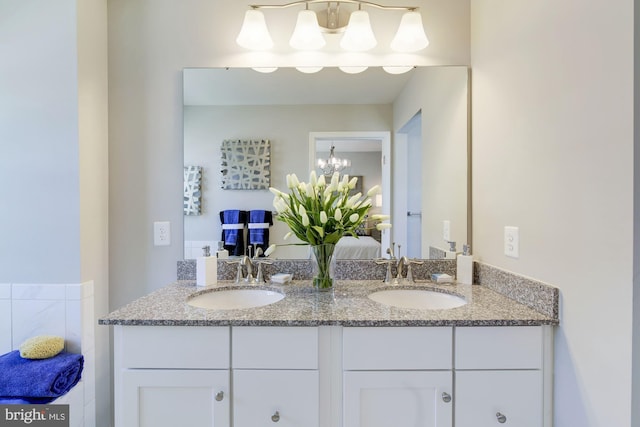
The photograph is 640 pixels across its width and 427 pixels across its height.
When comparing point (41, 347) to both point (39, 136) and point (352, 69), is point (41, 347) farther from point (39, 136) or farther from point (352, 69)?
point (352, 69)

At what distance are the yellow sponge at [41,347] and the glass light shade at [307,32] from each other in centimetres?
166

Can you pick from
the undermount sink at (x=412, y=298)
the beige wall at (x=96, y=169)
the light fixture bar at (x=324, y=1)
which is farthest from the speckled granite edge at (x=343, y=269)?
the light fixture bar at (x=324, y=1)

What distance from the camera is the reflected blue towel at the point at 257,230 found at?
158 centimetres

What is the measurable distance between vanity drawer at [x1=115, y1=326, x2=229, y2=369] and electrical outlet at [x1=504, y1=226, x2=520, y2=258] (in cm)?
110

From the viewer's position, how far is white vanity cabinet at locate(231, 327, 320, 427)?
1003 millimetres

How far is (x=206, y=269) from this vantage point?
1421mm

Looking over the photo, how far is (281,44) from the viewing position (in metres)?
1.54

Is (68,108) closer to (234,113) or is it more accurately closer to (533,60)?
(234,113)

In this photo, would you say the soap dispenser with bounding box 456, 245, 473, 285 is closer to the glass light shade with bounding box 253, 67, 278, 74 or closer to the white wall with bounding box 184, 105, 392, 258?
the white wall with bounding box 184, 105, 392, 258

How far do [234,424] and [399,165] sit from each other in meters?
1.36

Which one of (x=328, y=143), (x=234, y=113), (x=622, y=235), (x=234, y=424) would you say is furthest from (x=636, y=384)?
(x=234, y=113)

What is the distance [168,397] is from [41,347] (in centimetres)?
66

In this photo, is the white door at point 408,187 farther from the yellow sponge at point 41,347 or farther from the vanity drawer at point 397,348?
the yellow sponge at point 41,347

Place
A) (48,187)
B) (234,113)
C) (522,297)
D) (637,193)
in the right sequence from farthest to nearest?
(234,113)
(48,187)
(522,297)
(637,193)
